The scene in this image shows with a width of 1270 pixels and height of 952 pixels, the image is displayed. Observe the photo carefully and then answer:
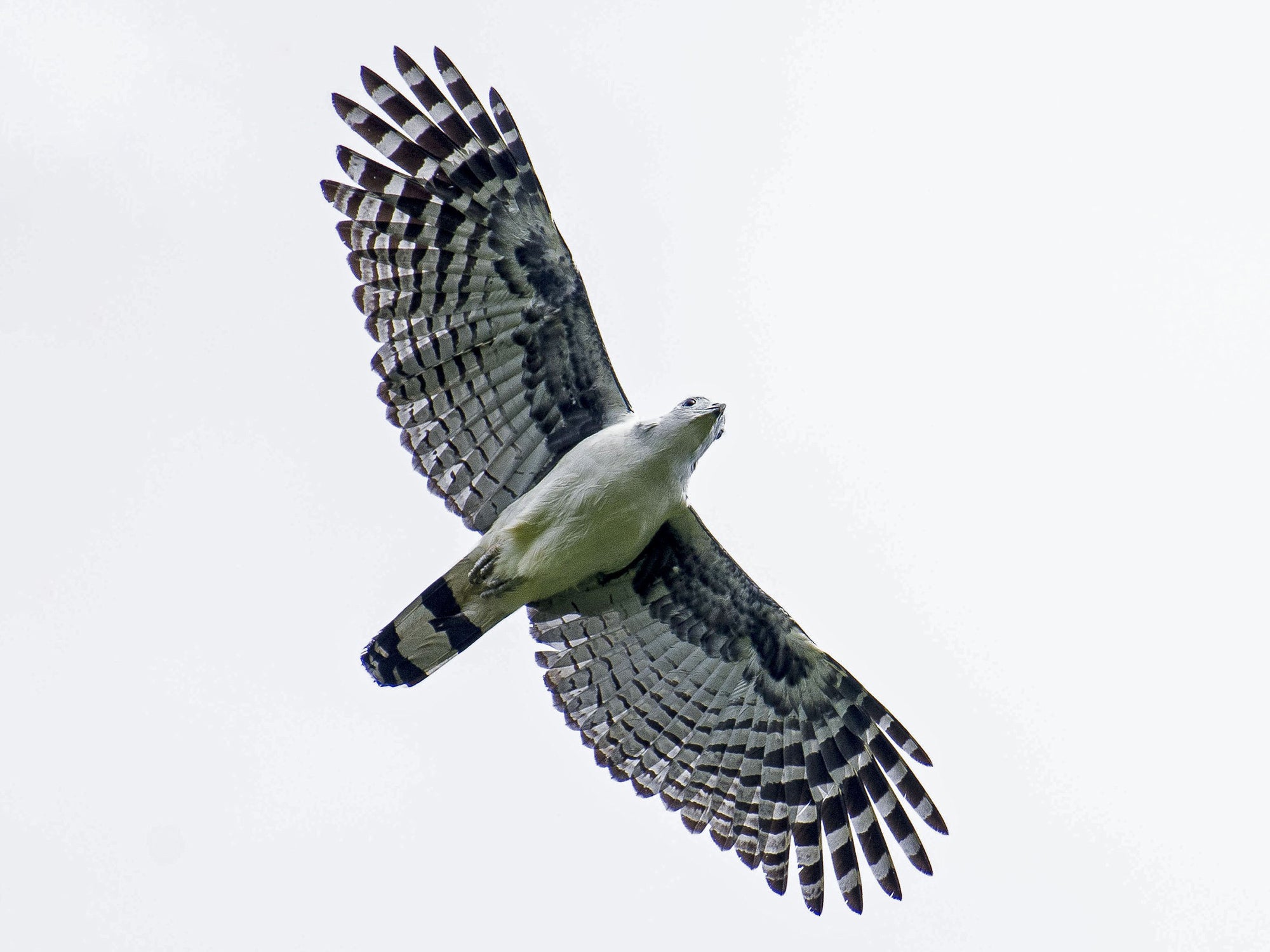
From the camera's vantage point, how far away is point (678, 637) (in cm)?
1085

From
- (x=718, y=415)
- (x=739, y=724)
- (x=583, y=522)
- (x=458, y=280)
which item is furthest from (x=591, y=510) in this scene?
(x=739, y=724)

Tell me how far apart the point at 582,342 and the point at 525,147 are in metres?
1.26

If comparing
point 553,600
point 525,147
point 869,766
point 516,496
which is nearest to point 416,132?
point 525,147

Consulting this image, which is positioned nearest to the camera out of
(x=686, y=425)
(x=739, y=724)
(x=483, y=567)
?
(x=686, y=425)

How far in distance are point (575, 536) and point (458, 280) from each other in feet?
5.77

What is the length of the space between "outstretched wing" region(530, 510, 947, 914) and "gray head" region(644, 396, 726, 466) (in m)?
1.14

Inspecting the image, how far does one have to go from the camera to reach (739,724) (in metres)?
11.0

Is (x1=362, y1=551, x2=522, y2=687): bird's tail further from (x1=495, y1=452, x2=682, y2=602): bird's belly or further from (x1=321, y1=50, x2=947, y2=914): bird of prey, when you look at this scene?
(x1=495, y1=452, x2=682, y2=602): bird's belly

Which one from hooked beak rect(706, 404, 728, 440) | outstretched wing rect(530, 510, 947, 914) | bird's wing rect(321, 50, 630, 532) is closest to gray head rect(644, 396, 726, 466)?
hooked beak rect(706, 404, 728, 440)

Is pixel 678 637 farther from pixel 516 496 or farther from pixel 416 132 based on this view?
pixel 416 132

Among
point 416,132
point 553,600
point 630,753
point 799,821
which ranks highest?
point 416,132

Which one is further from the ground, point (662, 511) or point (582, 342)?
point (582, 342)

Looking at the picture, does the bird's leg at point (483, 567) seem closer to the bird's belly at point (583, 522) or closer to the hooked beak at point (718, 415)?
the bird's belly at point (583, 522)

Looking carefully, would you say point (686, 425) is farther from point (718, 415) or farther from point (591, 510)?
point (591, 510)
